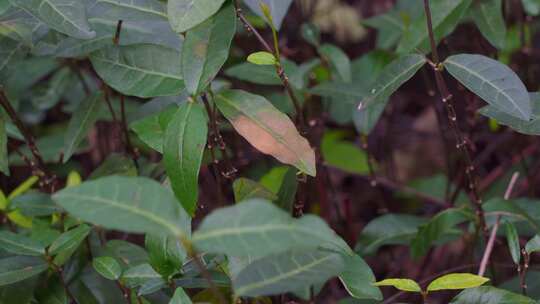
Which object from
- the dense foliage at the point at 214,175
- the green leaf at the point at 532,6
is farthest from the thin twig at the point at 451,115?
the green leaf at the point at 532,6

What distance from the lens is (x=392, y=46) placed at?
204 centimetres

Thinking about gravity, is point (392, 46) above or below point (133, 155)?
above

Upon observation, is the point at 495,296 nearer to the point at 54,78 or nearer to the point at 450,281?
the point at 450,281

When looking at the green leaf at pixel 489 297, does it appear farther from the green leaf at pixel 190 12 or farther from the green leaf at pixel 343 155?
the green leaf at pixel 343 155

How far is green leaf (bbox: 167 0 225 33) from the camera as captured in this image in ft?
3.16

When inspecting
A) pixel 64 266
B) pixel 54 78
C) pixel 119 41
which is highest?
pixel 119 41

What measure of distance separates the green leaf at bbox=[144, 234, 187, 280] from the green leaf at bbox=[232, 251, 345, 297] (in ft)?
0.71

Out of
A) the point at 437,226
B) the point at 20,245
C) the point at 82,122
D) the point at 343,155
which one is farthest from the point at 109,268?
the point at 343,155

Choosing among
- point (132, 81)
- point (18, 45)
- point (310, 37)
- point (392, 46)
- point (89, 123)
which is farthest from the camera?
point (392, 46)

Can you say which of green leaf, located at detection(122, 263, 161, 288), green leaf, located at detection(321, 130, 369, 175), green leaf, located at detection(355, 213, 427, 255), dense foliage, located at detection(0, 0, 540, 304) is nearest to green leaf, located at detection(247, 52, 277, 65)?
dense foliage, located at detection(0, 0, 540, 304)

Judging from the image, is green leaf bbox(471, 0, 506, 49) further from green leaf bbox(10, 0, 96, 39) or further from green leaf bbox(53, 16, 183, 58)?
green leaf bbox(10, 0, 96, 39)

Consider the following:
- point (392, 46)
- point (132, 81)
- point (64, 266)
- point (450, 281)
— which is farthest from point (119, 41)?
point (392, 46)

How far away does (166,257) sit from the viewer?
1026 millimetres

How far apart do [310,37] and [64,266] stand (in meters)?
0.80
